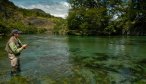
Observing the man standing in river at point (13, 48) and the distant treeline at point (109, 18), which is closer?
the man standing in river at point (13, 48)

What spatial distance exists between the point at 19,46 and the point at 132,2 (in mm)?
71566

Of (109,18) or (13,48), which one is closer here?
(13,48)

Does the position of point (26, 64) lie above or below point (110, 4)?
below

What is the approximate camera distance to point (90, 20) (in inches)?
3440

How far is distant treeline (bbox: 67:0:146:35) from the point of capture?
86581mm

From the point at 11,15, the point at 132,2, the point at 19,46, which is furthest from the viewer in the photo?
the point at 11,15

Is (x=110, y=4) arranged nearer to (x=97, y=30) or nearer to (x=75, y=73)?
(x=97, y=30)

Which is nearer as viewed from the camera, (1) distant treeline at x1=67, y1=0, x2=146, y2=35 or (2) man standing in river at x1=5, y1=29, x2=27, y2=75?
(2) man standing in river at x1=5, y1=29, x2=27, y2=75

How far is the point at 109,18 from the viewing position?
88.6 m

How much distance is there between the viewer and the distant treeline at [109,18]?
86.6 meters

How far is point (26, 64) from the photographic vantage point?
22578mm

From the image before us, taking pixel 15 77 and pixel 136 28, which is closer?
pixel 15 77

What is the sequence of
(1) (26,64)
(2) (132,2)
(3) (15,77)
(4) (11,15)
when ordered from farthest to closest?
1. (4) (11,15)
2. (2) (132,2)
3. (1) (26,64)
4. (3) (15,77)

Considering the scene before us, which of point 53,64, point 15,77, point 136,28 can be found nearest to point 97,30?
point 136,28
